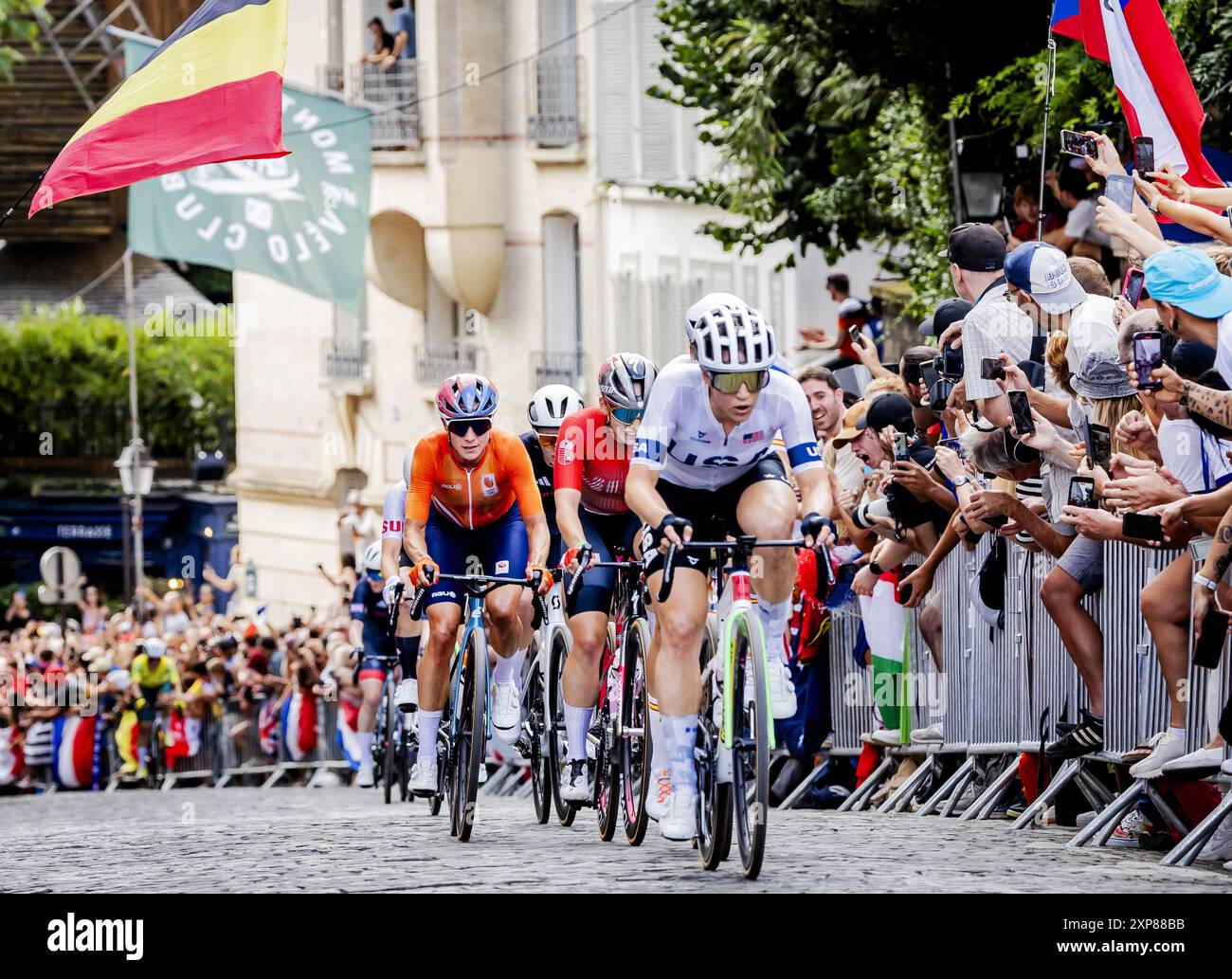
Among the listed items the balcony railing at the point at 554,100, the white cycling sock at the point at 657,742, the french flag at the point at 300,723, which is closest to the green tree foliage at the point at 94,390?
the balcony railing at the point at 554,100

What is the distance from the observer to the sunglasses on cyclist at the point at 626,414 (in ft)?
37.7

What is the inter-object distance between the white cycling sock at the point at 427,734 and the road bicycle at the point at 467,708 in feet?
0.12

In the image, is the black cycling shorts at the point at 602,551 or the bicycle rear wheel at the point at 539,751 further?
the bicycle rear wheel at the point at 539,751

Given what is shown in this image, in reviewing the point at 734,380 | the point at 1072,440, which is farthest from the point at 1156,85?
the point at 734,380

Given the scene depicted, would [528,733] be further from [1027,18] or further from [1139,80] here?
[1027,18]

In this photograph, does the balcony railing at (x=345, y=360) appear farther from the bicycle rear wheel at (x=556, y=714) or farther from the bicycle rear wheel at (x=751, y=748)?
Result: the bicycle rear wheel at (x=751, y=748)

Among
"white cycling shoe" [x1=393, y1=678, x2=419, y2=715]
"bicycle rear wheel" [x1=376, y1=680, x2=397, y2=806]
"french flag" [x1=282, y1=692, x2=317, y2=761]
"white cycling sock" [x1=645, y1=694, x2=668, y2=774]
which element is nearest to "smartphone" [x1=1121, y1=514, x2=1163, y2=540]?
"white cycling sock" [x1=645, y1=694, x2=668, y2=774]

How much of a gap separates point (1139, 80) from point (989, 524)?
7.90 feet

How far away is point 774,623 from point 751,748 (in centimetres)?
84

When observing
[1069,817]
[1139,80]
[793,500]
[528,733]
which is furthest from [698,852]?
[1139,80]

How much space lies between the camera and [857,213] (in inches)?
850

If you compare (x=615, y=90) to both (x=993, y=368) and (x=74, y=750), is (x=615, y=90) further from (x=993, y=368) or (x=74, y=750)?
(x=993, y=368)

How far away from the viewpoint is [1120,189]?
11203 millimetres

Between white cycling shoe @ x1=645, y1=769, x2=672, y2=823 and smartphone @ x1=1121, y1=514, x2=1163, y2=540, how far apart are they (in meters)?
1.97
